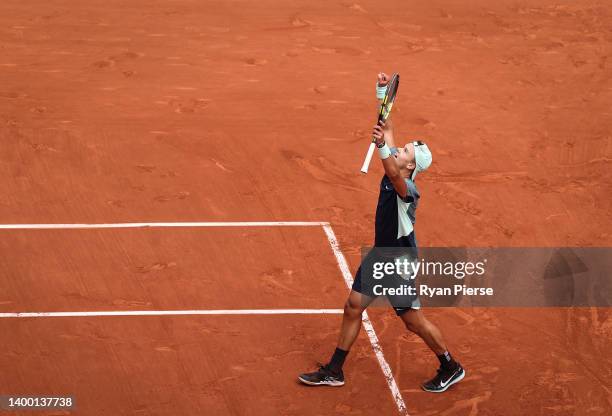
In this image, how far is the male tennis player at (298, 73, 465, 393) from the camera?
8383 mm

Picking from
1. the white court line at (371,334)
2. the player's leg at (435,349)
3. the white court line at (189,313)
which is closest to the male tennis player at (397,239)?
the player's leg at (435,349)

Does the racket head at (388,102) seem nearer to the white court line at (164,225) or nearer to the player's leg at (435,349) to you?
the player's leg at (435,349)

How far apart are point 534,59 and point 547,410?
9144 mm

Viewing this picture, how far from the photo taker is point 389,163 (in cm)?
800

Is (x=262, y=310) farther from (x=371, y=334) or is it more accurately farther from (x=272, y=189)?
(x=272, y=189)

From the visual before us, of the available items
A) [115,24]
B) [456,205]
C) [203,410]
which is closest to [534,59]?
[456,205]

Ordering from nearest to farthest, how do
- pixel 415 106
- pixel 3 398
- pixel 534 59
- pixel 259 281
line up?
pixel 3 398 < pixel 259 281 < pixel 415 106 < pixel 534 59

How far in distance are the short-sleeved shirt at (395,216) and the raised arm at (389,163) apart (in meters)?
0.16

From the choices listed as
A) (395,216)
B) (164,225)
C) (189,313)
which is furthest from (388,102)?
(164,225)

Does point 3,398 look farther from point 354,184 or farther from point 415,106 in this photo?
point 415,106

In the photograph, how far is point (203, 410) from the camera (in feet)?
28.5

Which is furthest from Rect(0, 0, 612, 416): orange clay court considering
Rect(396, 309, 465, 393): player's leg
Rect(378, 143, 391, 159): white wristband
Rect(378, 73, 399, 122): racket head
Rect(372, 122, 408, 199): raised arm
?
Rect(378, 73, 399, 122): racket head

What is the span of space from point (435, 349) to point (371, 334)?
1.14 metres

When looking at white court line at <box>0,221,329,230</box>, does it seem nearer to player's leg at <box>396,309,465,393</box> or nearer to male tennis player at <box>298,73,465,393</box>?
male tennis player at <box>298,73,465,393</box>
